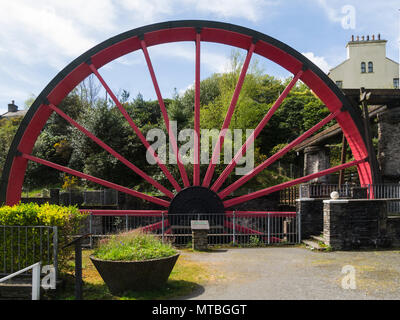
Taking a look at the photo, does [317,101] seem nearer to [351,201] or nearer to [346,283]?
[351,201]

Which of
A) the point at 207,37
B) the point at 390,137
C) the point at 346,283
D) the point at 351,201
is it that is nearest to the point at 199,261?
the point at 346,283

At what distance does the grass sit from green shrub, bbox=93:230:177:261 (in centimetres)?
50

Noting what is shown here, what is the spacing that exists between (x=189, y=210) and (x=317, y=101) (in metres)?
22.3

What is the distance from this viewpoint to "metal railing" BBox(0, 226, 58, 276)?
568 centimetres

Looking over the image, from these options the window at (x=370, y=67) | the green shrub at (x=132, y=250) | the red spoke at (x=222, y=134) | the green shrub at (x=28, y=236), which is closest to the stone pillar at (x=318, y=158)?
the red spoke at (x=222, y=134)

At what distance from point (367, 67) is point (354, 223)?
29.5 metres

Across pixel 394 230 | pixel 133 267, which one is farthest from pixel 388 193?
pixel 133 267

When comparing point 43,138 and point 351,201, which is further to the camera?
point 43,138

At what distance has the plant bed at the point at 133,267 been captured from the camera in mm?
5254

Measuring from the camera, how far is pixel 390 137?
41.1ft

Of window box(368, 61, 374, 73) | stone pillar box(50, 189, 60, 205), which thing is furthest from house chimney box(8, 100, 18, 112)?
window box(368, 61, 374, 73)

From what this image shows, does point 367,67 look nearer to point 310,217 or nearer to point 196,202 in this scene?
point 310,217

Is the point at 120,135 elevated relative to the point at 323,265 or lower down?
elevated

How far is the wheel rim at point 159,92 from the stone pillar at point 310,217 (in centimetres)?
110
